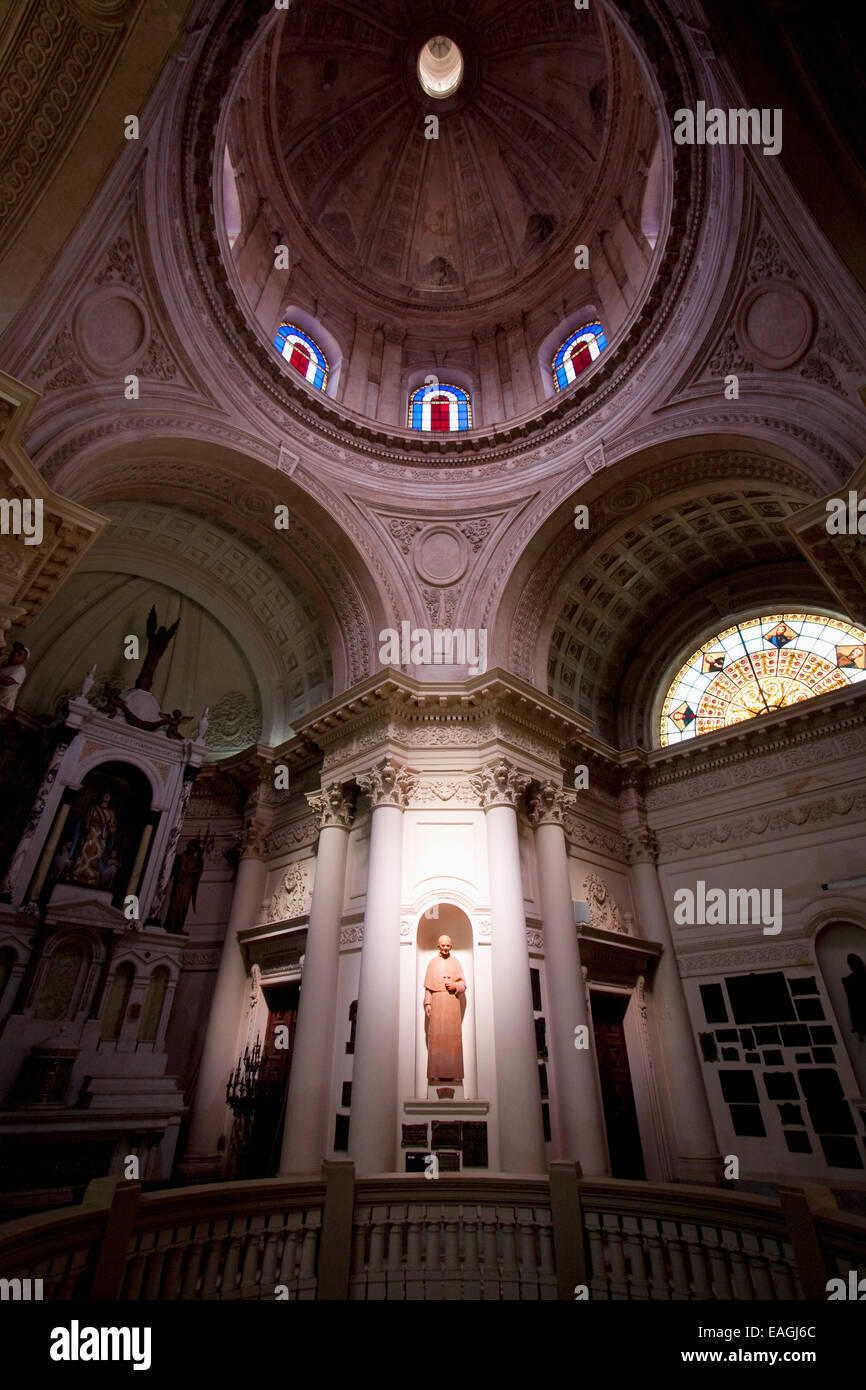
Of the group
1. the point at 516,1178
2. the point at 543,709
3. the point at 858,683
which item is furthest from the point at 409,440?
the point at 516,1178

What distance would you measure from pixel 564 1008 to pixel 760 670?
9.34 m

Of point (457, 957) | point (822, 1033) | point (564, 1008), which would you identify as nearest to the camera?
point (564, 1008)

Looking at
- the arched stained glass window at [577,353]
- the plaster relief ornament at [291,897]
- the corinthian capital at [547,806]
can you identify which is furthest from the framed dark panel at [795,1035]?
the arched stained glass window at [577,353]

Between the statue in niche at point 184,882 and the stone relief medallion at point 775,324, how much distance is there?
14.7m

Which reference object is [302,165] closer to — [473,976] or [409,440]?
[409,440]

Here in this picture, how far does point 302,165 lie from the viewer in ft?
60.2

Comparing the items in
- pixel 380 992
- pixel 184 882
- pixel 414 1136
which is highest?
pixel 184 882

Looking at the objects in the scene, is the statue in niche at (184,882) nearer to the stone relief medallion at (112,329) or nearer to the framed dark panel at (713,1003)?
the stone relief medallion at (112,329)

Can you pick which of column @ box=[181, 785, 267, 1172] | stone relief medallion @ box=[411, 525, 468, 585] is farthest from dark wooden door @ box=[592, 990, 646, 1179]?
stone relief medallion @ box=[411, 525, 468, 585]

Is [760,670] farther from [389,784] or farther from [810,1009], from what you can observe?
[389,784]

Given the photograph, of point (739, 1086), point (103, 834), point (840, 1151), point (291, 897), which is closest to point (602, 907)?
point (739, 1086)

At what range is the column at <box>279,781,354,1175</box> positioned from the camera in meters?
9.66

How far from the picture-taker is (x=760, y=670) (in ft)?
49.1

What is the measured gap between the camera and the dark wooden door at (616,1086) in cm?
1133
